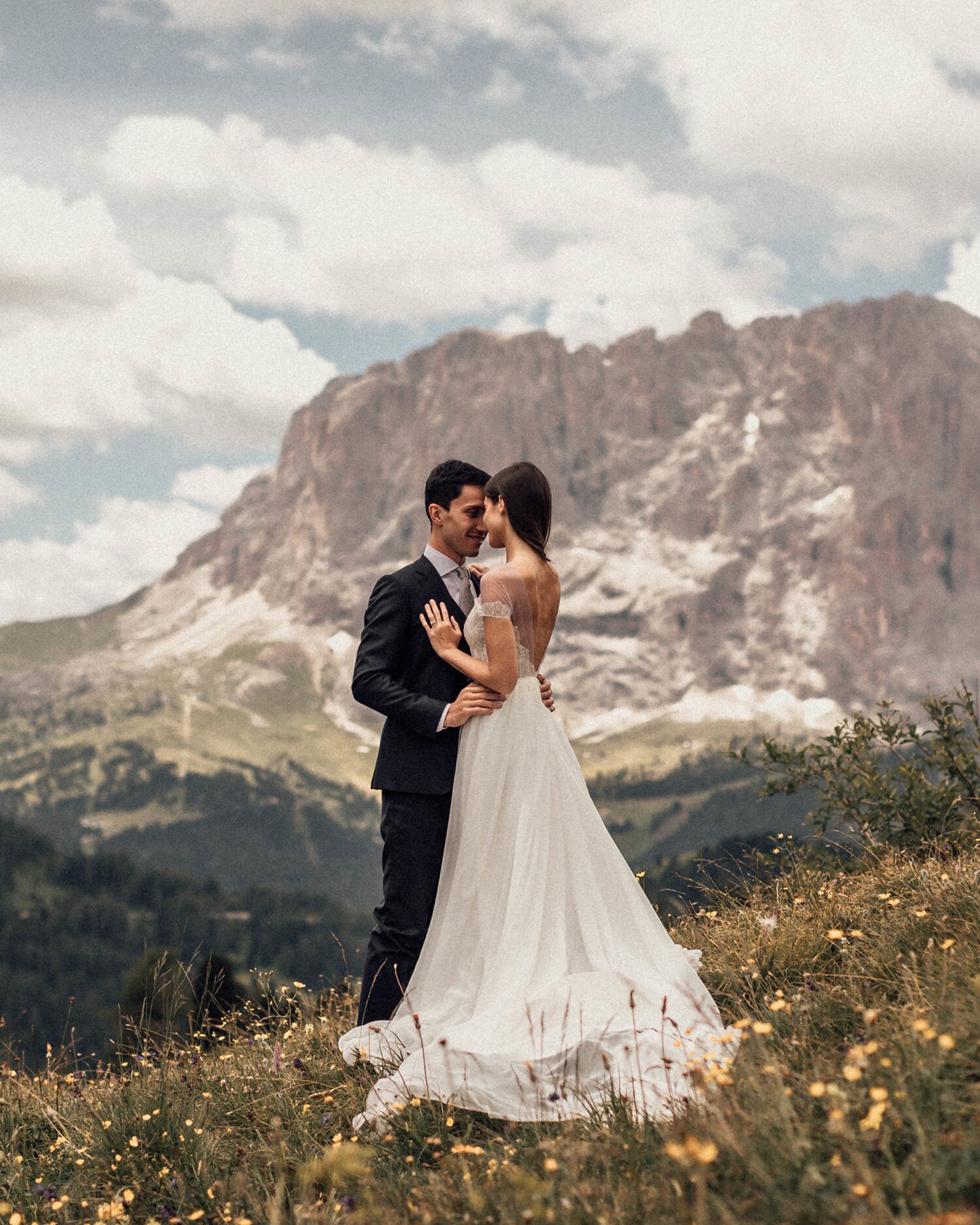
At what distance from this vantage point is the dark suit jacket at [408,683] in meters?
7.22

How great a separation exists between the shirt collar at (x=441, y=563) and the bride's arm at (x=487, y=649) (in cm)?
38

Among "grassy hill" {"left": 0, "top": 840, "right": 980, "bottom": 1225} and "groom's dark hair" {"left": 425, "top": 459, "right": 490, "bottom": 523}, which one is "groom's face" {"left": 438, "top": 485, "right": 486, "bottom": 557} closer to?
"groom's dark hair" {"left": 425, "top": 459, "right": 490, "bottom": 523}

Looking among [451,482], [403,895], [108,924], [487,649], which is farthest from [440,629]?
[108,924]

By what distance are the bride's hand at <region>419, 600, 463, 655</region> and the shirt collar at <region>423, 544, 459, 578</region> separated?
35cm

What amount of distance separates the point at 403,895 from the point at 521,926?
0.96 metres

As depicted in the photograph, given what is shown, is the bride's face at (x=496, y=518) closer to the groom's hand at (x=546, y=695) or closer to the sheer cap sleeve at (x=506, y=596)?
the sheer cap sleeve at (x=506, y=596)

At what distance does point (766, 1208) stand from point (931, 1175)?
1.80 ft

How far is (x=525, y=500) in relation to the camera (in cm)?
707

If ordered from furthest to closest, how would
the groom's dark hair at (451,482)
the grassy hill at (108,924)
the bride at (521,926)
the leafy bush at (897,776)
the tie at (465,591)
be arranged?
the grassy hill at (108,924)
the leafy bush at (897,776)
the tie at (465,591)
the groom's dark hair at (451,482)
the bride at (521,926)

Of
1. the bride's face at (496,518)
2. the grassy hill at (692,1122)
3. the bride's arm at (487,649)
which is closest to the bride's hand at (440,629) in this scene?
the bride's arm at (487,649)

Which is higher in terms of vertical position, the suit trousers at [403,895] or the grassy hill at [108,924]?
the suit trousers at [403,895]

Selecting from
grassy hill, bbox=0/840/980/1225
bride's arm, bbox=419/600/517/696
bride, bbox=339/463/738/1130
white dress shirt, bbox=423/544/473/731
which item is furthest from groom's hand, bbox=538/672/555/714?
grassy hill, bbox=0/840/980/1225

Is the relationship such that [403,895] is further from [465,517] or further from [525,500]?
[525,500]

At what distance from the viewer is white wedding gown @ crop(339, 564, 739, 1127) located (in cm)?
568
